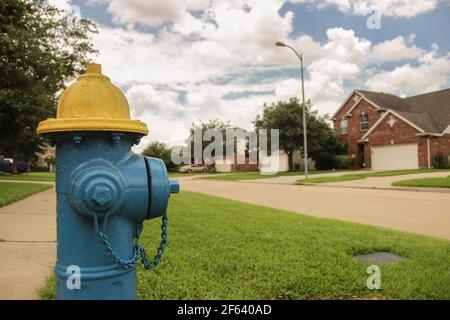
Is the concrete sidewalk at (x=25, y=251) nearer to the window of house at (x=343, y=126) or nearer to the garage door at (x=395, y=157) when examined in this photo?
the garage door at (x=395, y=157)

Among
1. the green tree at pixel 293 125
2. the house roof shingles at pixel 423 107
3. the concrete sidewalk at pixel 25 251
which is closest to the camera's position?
the concrete sidewalk at pixel 25 251

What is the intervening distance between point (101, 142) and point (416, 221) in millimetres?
7564

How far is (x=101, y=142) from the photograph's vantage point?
7.14 ft

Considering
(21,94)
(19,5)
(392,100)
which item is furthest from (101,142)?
(392,100)

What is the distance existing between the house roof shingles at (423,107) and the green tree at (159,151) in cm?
2596

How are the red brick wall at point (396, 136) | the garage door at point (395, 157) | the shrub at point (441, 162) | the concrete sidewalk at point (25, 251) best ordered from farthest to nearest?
the garage door at point (395, 157) < the red brick wall at point (396, 136) < the shrub at point (441, 162) < the concrete sidewalk at point (25, 251)

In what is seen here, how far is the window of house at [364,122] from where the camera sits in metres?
38.1

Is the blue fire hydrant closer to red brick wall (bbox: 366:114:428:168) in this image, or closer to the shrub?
red brick wall (bbox: 366:114:428:168)

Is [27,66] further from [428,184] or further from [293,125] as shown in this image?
[293,125]

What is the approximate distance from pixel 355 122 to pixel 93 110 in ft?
129

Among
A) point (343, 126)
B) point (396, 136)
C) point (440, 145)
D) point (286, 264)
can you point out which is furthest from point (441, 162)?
point (286, 264)

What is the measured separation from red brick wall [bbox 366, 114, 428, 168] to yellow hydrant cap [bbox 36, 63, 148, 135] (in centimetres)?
3274

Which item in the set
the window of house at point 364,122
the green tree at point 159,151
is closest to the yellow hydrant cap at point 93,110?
the window of house at point 364,122

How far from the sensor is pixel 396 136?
3344cm
